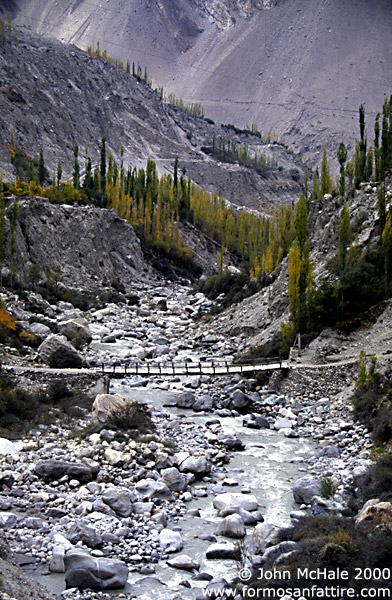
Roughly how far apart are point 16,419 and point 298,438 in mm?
8080

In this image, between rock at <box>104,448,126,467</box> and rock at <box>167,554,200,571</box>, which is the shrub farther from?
rock at <box>104,448,126,467</box>

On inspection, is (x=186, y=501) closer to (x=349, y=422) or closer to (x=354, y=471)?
(x=354, y=471)

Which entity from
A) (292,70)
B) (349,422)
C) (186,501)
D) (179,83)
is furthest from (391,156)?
(179,83)

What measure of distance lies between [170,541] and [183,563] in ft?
2.38

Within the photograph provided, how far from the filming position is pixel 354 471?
1334cm

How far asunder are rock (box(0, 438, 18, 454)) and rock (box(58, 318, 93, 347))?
571 inches

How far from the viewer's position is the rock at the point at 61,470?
12750 mm

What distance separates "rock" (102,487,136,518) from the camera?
11461 millimetres

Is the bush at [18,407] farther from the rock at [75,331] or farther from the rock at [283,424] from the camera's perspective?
the rock at [75,331]

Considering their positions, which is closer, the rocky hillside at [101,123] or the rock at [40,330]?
the rock at [40,330]

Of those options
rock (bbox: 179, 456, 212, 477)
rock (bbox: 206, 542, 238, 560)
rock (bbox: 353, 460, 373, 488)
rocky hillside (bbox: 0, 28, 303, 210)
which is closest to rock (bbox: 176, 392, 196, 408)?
rock (bbox: 179, 456, 212, 477)

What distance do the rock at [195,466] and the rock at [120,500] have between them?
215cm

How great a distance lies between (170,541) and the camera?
408 inches

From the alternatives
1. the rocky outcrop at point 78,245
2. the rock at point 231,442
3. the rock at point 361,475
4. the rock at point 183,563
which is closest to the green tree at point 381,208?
the rock at point 231,442
